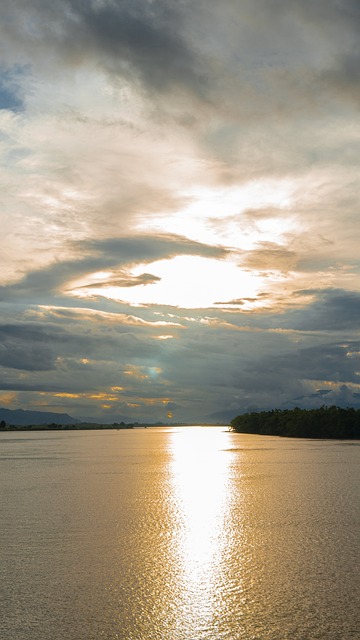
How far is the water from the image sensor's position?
17766mm

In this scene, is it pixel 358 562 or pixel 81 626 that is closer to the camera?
pixel 81 626

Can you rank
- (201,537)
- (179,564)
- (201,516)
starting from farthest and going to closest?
(201,516)
(201,537)
(179,564)

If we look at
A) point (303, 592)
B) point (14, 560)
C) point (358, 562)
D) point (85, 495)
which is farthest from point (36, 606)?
point (85, 495)

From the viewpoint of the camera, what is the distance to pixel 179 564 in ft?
82.2

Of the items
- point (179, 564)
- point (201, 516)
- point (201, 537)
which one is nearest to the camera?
point (179, 564)

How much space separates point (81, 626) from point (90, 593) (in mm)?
3277

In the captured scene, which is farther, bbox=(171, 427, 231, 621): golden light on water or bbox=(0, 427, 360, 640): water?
bbox=(171, 427, 231, 621): golden light on water

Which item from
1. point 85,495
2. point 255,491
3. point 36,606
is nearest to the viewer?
point 36,606

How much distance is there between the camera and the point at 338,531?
→ 30.8m

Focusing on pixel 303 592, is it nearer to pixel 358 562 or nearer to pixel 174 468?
pixel 358 562

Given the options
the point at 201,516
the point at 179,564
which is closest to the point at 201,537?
the point at 179,564

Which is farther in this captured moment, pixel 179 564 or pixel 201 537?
pixel 201 537

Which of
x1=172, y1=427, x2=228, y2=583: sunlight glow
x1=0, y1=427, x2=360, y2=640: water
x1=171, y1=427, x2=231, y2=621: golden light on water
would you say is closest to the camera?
x1=0, y1=427, x2=360, y2=640: water

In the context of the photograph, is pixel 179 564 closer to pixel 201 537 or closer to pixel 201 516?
pixel 201 537
